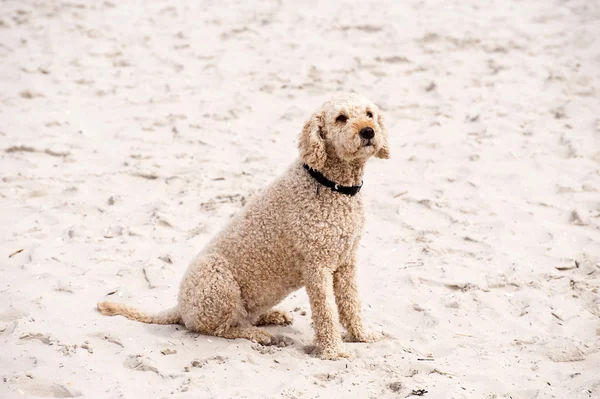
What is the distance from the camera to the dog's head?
3.42 m

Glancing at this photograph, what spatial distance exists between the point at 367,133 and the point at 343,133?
5.1 inches

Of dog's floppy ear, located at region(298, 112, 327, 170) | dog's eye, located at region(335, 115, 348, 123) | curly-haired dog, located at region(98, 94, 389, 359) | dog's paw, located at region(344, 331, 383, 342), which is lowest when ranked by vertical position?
dog's paw, located at region(344, 331, 383, 342)

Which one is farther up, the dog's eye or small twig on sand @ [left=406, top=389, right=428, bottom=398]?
the dog's eye

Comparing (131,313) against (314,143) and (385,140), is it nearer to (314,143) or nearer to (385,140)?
(314,143)

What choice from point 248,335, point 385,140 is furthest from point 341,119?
point 248,335

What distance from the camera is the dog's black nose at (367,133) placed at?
3.40 metres

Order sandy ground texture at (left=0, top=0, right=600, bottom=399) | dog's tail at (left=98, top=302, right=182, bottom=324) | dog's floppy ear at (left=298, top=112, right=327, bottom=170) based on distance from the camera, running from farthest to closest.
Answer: dog's tail at (left=98, top=302, right=182, bottom=324) → dog's floppy ear at (left=298, top=112, right=327, bottom=170) → sandy ground texture at (left=0, top=0, right=600, bottom=399)

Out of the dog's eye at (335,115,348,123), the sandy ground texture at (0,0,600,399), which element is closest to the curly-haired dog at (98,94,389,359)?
the dog's eye at (335,115,348,123)

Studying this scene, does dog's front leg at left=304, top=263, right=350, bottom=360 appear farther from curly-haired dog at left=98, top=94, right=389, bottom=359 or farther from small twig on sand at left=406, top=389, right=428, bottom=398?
small twig on sand at left=406, top=389, right=428, bottom=398

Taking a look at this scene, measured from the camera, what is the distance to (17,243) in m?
4.55

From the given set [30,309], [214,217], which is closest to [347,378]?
[30,309]

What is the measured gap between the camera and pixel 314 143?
3.47 m

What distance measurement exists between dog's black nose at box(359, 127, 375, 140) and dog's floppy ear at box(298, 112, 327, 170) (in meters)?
0.23

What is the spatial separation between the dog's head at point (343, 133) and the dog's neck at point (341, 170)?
0.16ft
